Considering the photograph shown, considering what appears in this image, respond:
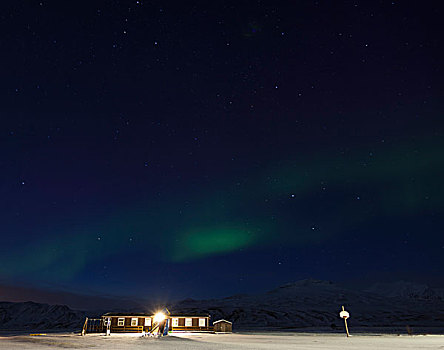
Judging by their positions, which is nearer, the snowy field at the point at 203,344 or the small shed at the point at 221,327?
the snowy field at the point at 203,344

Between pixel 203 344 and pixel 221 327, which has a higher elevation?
pixel 221 327

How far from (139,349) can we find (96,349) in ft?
8.84

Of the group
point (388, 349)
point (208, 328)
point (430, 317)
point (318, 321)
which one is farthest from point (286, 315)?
point (388, 349)

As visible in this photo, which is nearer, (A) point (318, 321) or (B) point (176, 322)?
(B) point (176, 322)

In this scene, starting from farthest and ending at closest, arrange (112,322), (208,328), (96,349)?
(208,328) → (112,322) → (96,349)

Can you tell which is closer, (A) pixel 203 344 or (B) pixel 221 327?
(A) pixel 203 344

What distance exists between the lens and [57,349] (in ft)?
83.3

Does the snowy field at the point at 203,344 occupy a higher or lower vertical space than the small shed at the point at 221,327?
lower

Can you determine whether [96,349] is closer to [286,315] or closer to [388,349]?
[388,349]

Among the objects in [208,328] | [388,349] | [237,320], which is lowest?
[388,349]

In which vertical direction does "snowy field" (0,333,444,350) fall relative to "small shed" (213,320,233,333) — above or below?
below

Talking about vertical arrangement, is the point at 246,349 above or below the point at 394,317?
below

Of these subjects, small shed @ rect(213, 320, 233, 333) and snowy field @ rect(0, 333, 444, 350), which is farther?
small shed @ rect(213, 320, 233, 333)

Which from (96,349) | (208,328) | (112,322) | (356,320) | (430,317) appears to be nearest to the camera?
(96,349)
